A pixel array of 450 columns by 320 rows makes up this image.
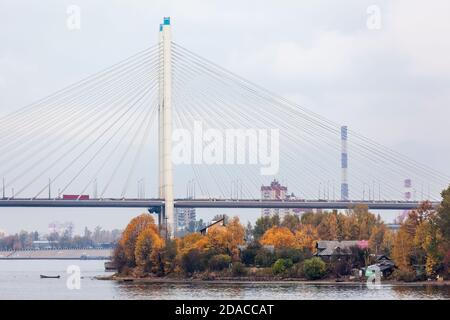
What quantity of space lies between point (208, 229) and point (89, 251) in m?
68.0

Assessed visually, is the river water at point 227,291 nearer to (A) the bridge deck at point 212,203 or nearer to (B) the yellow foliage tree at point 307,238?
(B) the yellow foliage tree at point 307,238

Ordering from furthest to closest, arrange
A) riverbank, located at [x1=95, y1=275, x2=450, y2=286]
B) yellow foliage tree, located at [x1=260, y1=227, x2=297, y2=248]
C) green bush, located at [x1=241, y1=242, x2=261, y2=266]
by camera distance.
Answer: yellow foliage tree, located at [x1=260, y1=227, x2=297, y2=248] → green bush, located at [x1=241, y1=242, x2=261, y2=266] → riverbank, located at [x1=95, y1=275, x2=450, y2=286]

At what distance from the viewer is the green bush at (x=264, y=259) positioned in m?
44.6

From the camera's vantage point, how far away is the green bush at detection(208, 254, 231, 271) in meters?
45.0

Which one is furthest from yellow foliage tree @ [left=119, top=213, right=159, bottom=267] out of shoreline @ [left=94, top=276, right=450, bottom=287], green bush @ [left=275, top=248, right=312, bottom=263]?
green bush @ [left=275, top=248, right=312, bottom=263]

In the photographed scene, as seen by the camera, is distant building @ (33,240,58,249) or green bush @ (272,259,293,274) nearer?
green bush @ (272,259,293,274)

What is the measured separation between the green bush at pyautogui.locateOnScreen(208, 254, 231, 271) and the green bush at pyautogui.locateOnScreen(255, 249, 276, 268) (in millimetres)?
1111

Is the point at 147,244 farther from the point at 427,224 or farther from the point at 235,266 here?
the point at 427,224

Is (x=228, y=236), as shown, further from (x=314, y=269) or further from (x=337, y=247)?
(x=314, y=269)

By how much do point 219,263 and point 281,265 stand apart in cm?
283

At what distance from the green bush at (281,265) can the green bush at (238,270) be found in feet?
3.64

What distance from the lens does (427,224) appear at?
1588 inches

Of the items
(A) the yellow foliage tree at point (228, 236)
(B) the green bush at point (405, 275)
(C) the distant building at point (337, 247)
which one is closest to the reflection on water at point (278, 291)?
(B) the green bush at point (405, 275)

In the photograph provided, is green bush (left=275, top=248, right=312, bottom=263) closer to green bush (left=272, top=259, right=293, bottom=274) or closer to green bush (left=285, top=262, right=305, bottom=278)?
green bush (left=272, top=259, right=293, bottom=274)
